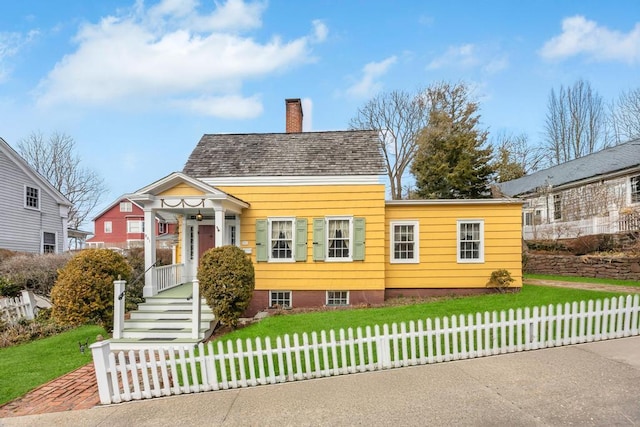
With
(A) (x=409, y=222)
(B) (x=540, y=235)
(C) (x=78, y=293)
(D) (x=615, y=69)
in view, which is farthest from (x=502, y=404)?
(B) (x=540, y=235)

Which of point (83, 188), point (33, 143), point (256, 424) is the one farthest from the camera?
point (83, 188)

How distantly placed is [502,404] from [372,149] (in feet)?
30.2

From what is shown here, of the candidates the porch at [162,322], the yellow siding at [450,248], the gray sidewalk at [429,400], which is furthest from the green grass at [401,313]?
the gray sidewalk at [429,400]

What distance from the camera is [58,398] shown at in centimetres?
507

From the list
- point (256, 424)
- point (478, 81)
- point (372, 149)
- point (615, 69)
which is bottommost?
point (256, 424)

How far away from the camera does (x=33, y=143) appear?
98.4 feet

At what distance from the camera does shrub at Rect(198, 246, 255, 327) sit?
802 centimetres

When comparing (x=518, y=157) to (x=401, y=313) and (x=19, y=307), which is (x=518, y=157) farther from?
(x=19, y=307)

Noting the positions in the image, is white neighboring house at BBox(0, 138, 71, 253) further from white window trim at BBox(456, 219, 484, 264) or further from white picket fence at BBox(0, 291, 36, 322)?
white window trim at BBox(456, 219, 484, 264)

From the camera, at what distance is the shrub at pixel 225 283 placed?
802 centimetres

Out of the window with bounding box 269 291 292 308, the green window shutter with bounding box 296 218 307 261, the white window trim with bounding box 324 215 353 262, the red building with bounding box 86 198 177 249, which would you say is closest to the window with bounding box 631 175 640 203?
the white window trim with bounding box 324 215 353 262

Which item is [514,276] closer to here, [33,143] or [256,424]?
[256,424]

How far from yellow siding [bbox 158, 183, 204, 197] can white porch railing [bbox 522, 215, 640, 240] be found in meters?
17.5

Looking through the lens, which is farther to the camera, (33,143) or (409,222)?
(33,143)
